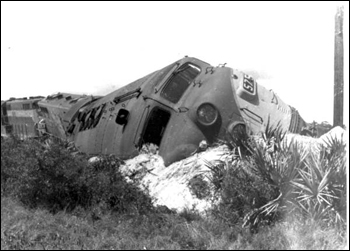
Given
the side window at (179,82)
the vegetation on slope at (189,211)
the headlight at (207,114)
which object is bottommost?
the vegetation on slope at (189,211)

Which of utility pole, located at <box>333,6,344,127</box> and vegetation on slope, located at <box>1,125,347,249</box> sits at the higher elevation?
utility pole, located at <box>333,6,344,127</box>

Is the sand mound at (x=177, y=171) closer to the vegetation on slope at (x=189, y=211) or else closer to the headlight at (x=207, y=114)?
the vegetation on slope at (x=189, y=211)

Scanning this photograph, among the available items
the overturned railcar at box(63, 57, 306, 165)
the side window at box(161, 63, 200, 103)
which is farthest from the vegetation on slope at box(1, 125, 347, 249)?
the side window at box(161, 63, 200, 103)

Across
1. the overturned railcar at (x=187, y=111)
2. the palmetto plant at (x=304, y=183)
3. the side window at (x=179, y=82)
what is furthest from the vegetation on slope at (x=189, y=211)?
the side window at (x=179, y=82)

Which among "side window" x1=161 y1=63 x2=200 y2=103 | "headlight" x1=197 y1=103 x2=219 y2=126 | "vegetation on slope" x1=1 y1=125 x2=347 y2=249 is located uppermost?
"side window" x1=161 y1=63 x2=200 y2=103

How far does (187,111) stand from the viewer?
268 inches

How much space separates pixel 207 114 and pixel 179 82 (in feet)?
2.81

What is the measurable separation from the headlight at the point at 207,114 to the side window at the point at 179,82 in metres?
0.52

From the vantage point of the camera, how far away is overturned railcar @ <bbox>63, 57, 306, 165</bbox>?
21.9 ft

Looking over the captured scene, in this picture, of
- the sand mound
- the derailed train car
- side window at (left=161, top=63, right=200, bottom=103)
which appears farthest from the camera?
side window at (left=161, top=63, right=200, bottom=103)

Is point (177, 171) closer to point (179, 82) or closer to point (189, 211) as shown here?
point (189, 211)

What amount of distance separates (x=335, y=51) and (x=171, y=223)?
3.49 m

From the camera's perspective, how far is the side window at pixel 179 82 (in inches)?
279

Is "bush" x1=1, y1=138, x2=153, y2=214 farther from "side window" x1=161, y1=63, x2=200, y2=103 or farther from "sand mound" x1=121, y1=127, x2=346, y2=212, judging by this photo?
"side window" x1=161, y1=63, x2=200, y2=103
